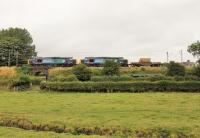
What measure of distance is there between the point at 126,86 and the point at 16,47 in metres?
73.0

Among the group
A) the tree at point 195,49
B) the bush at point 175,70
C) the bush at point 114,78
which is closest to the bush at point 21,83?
the bush at point 114,78

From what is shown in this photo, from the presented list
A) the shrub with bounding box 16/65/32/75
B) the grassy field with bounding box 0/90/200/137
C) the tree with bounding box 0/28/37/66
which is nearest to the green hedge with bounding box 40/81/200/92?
the grassy field with bounding box 0/90/200/137

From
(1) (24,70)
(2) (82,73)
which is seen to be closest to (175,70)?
(2) (82,73)

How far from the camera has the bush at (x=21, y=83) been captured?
2904 inches

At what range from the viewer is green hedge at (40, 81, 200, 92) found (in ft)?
224

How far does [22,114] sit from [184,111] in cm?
1482

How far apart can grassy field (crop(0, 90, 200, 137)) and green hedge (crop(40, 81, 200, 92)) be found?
35.3ft

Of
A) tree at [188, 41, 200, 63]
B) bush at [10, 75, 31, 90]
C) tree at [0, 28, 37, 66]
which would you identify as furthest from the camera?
tree at [0, 28, 37, 66]

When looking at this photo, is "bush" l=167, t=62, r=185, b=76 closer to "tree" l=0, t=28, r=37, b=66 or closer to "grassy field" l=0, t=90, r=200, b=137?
"grassy field" l=0, t=90, r=200, b=137

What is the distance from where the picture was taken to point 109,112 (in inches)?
1702

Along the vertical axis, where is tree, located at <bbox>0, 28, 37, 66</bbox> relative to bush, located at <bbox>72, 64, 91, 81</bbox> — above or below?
above

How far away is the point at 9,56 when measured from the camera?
130 metres

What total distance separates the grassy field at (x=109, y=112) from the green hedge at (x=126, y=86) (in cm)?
1076

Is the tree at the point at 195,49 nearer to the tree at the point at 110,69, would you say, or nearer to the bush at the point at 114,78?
the tree at the point at 110,69
